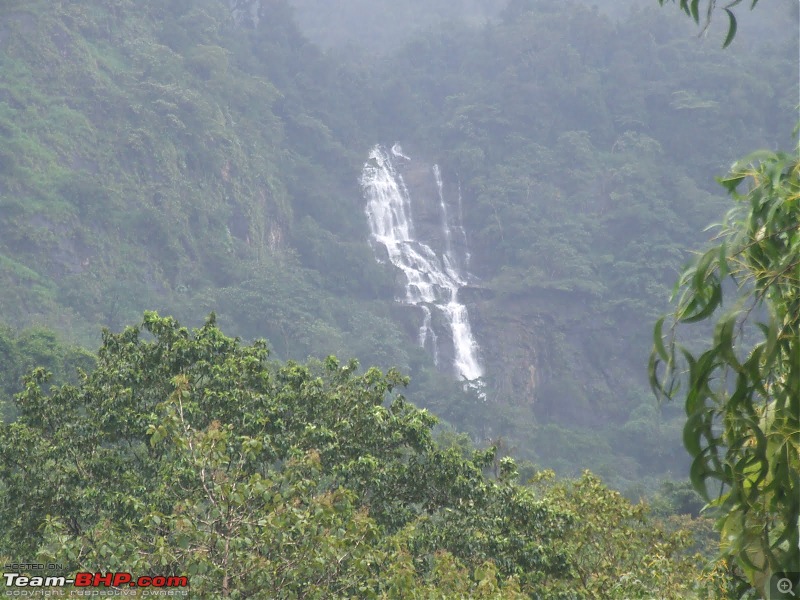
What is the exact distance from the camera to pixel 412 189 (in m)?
50.2

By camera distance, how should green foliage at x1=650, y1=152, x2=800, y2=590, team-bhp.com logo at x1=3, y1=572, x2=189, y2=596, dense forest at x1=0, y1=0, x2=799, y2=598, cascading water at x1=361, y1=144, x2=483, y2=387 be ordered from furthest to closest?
cascading water at x1=361, y1=144, x2=483, y2=387 → dense forest at x1=0, y1=0, x2=799, y2=598 → team-bhp.com logo at x1=3, y1=572, x2=189, y2=596 → green foliage at x1=650, y1=152, x2=800, y2=590

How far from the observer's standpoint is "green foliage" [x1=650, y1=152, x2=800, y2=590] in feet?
8.68

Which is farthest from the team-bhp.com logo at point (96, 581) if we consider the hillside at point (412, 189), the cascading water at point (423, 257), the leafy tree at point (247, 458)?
the cascading water at point (423, 257)

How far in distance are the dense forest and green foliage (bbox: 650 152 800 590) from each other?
0.44 m

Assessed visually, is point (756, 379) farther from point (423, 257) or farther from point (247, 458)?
point (423, 257)

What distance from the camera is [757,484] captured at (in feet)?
8.97

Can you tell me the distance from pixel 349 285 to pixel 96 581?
125 feet

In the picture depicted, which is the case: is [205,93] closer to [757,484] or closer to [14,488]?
[14,488]

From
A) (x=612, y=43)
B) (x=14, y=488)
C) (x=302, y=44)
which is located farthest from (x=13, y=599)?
(x=612, y=43)

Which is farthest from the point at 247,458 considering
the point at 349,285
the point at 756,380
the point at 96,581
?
the point at 349,285

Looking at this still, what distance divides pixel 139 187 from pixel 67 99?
17.6 feet

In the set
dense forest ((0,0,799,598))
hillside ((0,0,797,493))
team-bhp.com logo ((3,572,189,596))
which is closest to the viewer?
team-bhp.com logo ((3,572,189,596))

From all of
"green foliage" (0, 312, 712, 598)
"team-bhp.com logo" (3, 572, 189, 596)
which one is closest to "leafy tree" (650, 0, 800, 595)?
"team-bhp.com logo" (3, 572, 189, 596)

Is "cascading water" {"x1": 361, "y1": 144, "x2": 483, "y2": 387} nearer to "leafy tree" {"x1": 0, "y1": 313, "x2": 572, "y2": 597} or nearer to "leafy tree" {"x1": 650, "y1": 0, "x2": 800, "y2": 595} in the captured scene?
"leafy tree" {"x1": 0, "y1": 313, "x2": 572, "y2": 597}
